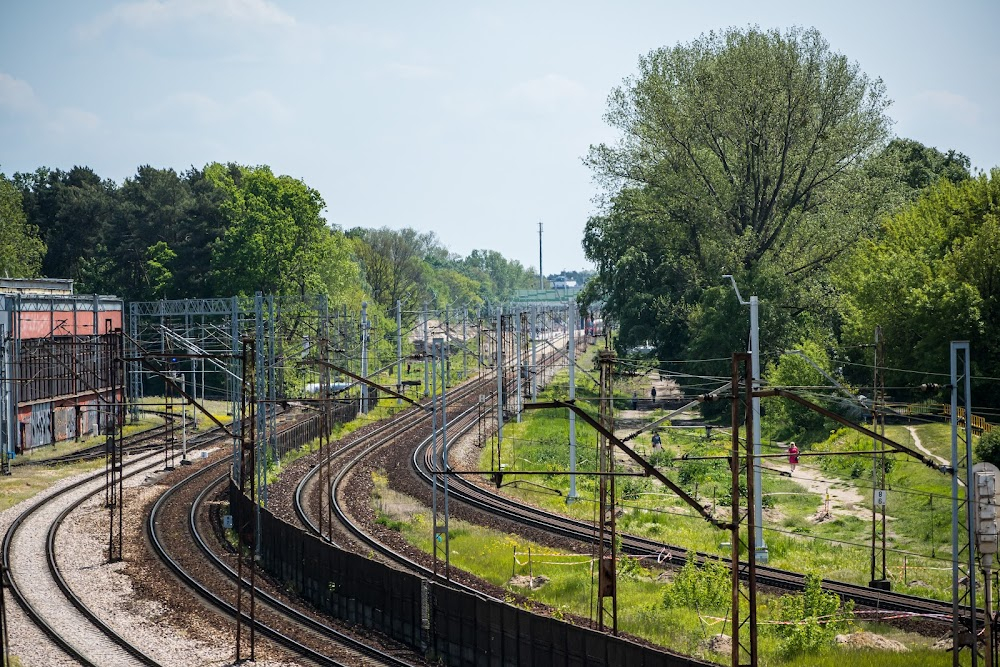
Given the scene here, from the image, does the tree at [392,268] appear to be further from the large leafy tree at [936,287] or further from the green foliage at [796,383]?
the large leafy tree at [936,287]

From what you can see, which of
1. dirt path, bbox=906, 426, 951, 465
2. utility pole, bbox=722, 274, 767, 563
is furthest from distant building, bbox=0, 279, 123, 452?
dirt path, bbox=906, 426, 951, 465

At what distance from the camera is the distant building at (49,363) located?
48281 mm

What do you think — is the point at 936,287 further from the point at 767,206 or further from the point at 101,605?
the point at 101,605

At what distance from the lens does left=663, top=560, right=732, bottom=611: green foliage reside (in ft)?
79.4

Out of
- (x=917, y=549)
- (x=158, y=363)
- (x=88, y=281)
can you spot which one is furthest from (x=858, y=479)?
(x=88, y=281)

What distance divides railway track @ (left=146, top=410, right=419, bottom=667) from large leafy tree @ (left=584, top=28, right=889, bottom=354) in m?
28.5

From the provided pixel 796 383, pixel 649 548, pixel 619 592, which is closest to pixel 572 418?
pixel 649 548

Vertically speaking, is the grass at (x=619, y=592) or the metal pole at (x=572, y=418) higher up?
the metal pole at (x=572, y=418)

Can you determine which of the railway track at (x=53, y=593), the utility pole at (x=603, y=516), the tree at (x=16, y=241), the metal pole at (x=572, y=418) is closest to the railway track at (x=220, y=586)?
the railway track at (x=53, y=593)

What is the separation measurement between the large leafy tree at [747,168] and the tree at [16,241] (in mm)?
57720

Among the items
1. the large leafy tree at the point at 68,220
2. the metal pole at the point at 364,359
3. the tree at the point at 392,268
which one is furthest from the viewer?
the tree at the point at 392,268

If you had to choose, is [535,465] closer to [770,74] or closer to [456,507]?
[456,507]

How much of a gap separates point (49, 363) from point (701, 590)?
39997 mm

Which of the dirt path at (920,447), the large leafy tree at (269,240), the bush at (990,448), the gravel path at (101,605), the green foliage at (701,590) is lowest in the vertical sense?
the gravel path at (101,605)
